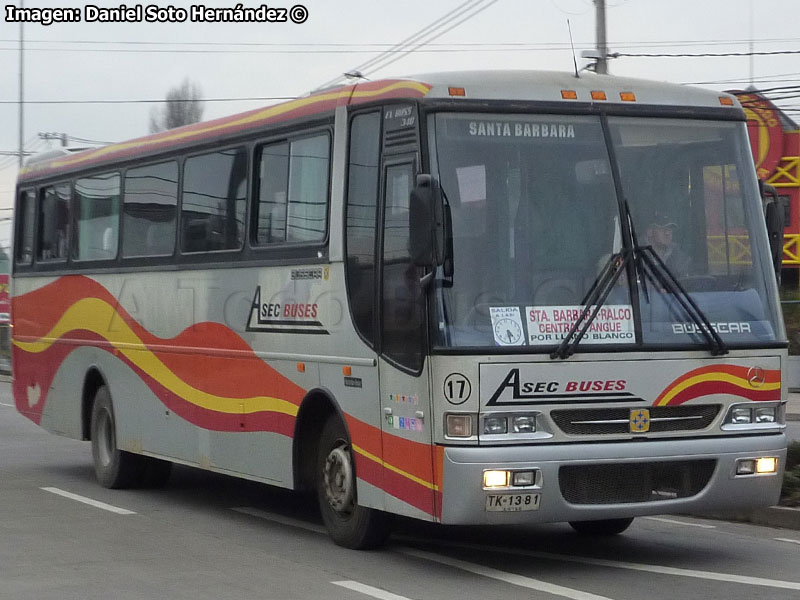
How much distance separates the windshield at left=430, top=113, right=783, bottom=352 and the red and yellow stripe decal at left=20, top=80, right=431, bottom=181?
1.95 feet

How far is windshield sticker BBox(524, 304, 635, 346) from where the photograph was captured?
8.59 meters

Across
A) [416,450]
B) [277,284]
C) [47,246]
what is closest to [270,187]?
[277,284]

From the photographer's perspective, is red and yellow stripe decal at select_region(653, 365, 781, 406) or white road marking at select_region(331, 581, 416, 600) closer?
white road marking at select_region(331, 581, 416, 600)

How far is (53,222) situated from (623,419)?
8772 millimetres

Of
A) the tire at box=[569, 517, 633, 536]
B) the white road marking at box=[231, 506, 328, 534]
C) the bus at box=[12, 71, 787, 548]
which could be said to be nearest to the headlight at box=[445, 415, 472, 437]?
the bus at box=[12, 71, 787, 548]

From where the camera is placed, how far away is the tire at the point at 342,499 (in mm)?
9633

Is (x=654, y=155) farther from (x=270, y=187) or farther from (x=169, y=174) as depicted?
(x=169, y=174)

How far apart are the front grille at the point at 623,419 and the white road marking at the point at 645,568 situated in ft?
2.90

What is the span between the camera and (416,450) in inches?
345

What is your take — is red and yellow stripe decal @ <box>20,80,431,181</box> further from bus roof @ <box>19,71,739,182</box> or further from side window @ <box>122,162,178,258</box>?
side window @ <box>122,162,178,258</box>

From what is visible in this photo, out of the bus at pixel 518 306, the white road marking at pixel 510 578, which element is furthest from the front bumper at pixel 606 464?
the white road marking at pixel 510 578

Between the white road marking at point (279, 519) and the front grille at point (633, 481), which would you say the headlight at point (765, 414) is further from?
the white road marking at point (279, 519)

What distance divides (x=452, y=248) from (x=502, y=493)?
1477 millimetres

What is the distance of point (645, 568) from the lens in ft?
29.7
